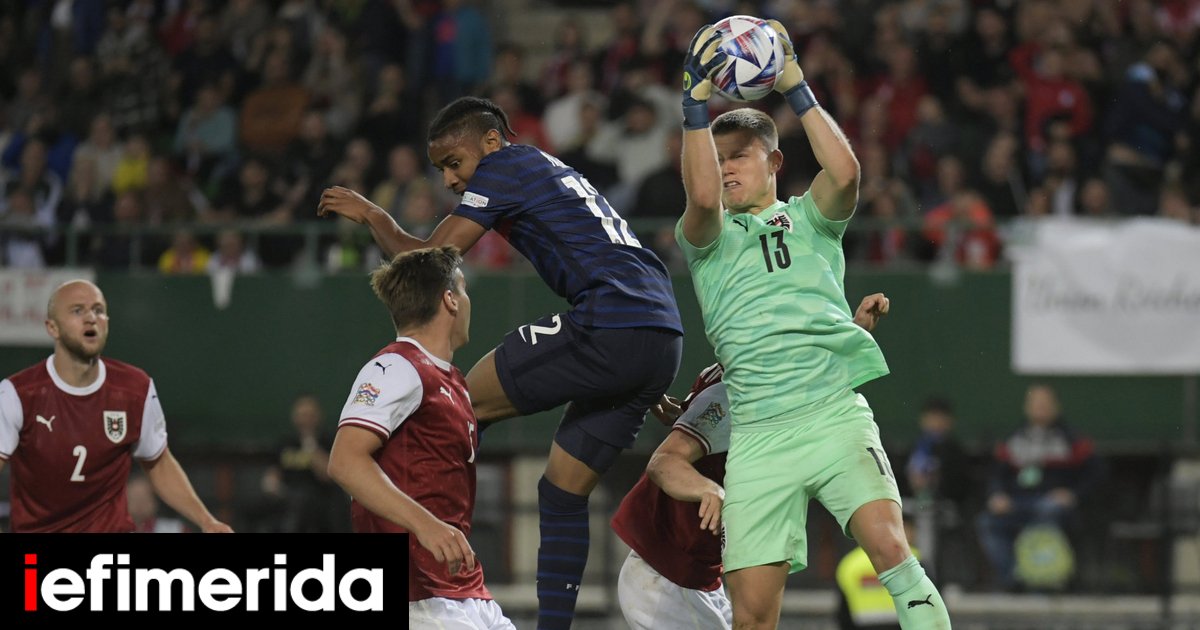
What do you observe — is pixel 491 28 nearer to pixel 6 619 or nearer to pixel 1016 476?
pixel 1016 476

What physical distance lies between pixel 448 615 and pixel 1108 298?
9.25 metres

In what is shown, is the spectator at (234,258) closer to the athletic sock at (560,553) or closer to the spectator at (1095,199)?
the spectator at (1095,199)

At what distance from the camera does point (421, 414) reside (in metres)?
5.82

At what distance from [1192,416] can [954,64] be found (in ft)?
11.7

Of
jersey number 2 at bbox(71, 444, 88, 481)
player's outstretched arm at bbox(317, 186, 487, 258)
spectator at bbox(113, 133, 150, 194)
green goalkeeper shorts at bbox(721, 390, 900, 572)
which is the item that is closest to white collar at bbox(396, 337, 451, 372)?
player's outstretched arm at bbox(317, 186, 487, 258)

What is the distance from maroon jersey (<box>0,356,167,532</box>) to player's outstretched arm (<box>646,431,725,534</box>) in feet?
8.26

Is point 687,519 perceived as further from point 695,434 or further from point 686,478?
point 686,478

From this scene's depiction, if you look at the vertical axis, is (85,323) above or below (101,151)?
below

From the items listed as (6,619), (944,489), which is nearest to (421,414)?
(6,619)

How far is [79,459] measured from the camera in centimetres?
761

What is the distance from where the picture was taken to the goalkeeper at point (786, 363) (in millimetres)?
6262

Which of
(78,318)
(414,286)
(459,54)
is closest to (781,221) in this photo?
(414,286)

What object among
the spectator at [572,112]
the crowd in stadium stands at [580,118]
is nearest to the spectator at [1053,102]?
the crowd in stadium stands at [580,118]

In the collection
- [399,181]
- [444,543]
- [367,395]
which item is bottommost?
[444,543]
